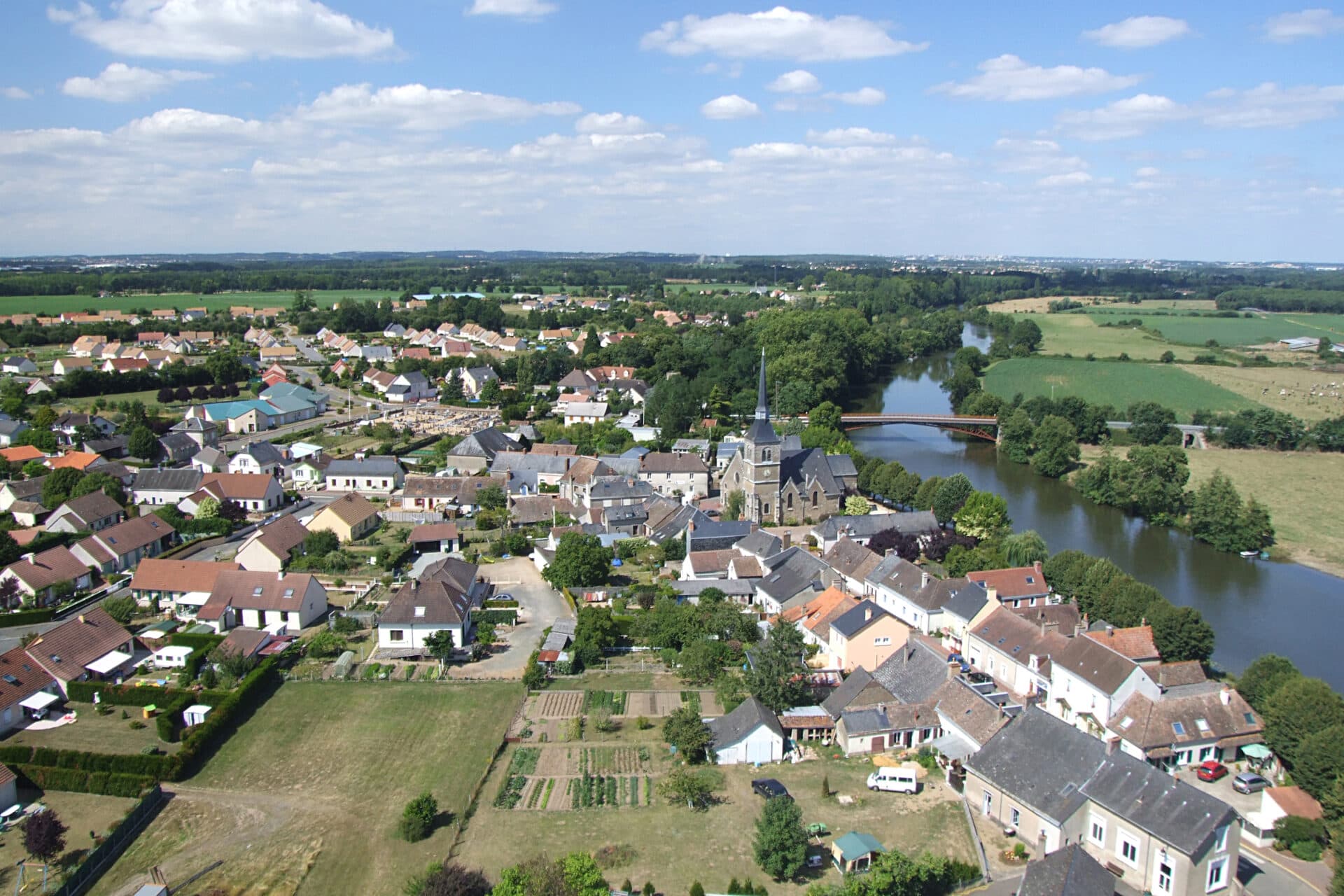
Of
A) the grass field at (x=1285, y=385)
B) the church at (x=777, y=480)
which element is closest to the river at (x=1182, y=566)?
the church at (x=777, y=480)

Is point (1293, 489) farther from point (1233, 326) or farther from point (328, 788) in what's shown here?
point (1233, 326)

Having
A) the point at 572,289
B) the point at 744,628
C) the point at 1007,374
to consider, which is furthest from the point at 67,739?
the point at 572,289

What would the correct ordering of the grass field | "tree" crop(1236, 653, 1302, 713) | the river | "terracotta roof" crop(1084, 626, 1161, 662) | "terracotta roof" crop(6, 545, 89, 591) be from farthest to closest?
the grass field → "terracotta roof" crop(6, 545, 89, 591) → the river → "terracotta roof" crop(1084, 626, 1161, 662) → "tree" crop(1236, 653, 1302, 713)

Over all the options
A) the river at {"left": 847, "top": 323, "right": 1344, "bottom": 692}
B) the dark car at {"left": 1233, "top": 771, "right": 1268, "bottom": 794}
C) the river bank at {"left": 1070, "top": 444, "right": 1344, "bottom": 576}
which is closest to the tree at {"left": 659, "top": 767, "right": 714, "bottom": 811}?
the dark car at {"left": 1233, "top": 771, "right": 1268, "bottom": 794}

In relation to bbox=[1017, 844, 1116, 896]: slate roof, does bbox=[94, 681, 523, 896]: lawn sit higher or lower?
lower

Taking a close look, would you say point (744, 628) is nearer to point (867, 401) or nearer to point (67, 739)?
point (67, 739)

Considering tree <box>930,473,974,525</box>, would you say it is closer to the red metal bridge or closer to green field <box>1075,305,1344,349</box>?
the red metal bridge

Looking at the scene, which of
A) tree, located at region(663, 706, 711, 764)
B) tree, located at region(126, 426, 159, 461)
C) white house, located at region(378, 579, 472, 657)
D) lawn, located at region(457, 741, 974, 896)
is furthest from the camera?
tree, located at region(126, 426, 159, 461)
